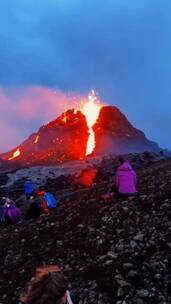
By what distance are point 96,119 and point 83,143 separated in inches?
927

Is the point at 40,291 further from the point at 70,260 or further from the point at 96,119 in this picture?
→ the point at 96,119

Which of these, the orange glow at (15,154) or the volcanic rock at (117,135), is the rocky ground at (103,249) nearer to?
the volcanic rock at (117,135)

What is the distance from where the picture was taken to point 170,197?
22.4 metres

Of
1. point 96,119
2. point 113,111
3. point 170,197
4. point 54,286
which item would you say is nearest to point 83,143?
point 96,119

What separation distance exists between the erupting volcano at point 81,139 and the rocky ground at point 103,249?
86.0m

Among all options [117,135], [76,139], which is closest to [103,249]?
[76,139]

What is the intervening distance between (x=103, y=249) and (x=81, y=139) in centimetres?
11204

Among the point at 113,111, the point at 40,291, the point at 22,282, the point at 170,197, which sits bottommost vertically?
the point at 22,282

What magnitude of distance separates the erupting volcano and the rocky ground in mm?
85979

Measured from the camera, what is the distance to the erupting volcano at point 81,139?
121 metres

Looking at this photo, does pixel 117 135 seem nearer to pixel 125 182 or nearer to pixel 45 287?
pixel 125 182

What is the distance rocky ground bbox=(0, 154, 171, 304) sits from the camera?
15797 mm

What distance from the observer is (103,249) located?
18.8 metres

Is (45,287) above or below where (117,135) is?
below
